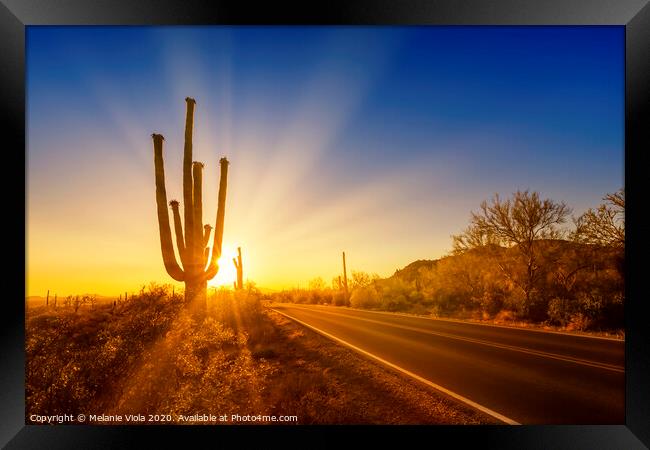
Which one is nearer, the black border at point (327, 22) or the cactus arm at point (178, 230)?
the black border at point (327, 22)

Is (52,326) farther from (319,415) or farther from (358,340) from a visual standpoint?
(358,340)

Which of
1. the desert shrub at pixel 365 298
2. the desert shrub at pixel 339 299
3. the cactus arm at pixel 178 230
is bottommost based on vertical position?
the desert shrub at pixel 339 299

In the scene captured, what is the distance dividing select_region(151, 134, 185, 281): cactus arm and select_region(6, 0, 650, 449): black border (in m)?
2.41

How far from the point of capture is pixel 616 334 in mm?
7805

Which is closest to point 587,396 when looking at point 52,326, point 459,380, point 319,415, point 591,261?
point 459,380

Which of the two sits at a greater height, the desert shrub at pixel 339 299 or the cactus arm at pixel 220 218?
the cactus arm at pixel 220 218

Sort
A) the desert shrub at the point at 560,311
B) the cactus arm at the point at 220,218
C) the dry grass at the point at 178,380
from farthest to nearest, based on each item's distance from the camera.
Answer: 1. the desert shrub at the point at 560,311
2. the cactus arm at the point at 220,218
3. the dry grass at the point at 178,380

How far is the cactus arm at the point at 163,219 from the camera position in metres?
6.52

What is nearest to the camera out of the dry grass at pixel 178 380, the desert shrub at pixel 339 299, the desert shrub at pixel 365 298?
the dry grass at pixel 178 380


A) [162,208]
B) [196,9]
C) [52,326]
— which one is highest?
[196,9]

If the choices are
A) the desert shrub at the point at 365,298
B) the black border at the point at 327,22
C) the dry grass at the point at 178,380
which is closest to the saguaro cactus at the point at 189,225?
the dry grass at the point at 178,380

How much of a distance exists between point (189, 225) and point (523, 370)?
287 inches

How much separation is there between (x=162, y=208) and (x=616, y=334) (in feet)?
36.9

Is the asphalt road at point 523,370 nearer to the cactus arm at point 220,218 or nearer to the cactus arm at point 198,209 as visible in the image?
the cactus arm at point 220,218
